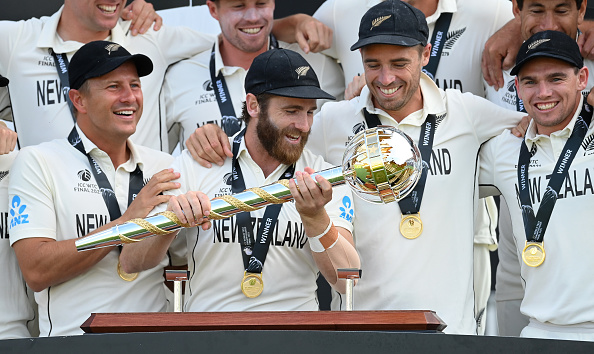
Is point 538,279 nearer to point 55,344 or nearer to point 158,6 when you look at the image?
point 55,344

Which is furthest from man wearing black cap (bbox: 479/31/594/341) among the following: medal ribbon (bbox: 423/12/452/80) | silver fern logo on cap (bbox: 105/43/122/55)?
silver fern logo on cap (bbox: 105/43/122/55)

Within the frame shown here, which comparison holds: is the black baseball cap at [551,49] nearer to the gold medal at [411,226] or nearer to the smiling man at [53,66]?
the gold medal at [411,226]

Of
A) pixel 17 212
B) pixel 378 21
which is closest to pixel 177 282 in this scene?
pixel 17 212

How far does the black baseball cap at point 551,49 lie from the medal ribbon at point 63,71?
2.14 m

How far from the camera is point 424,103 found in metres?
4.43

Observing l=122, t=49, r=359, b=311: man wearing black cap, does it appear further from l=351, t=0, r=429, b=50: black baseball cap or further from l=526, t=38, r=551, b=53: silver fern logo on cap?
l=526, t=38, r=551, b=53: silver fern logo on cap

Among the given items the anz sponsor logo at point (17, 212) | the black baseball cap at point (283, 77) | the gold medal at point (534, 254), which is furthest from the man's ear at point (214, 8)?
the gold medal at point (534, 254)

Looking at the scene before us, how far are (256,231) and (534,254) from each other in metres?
1.18

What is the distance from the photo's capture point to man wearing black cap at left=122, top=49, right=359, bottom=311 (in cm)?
403

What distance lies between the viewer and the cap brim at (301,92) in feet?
13.3

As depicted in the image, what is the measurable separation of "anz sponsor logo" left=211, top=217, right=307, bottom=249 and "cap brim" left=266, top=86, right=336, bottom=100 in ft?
1.74

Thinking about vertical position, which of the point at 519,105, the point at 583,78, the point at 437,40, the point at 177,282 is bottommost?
the point at 177,282

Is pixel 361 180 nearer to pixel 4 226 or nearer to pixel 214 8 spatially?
pixel 4 226

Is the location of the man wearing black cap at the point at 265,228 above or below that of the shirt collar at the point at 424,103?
below
